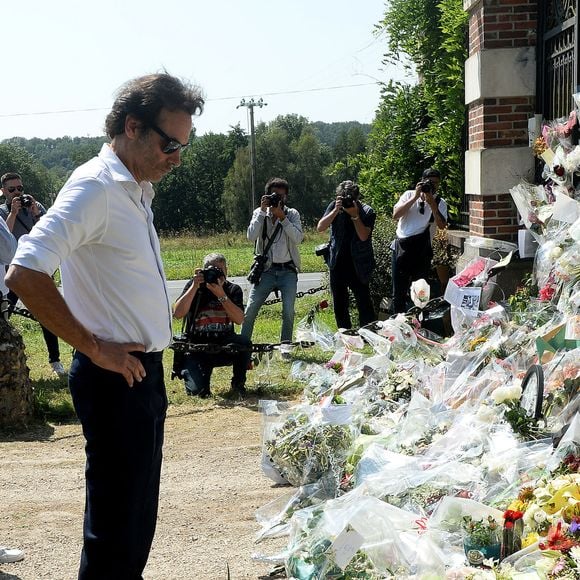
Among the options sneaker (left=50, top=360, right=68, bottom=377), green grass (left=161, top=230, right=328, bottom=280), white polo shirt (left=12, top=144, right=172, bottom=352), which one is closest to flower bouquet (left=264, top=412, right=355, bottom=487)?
white polo shirt (left=12, top=144, right=172, bottom=352)

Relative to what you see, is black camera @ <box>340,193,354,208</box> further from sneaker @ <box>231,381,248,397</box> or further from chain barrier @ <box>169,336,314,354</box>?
sneaker @ <box>231,381,248,397</box>

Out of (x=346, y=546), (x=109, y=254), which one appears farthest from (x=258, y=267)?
(x=109, y=254)

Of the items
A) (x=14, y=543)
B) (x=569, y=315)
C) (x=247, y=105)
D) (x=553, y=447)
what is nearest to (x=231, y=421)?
(x=14, y=543)

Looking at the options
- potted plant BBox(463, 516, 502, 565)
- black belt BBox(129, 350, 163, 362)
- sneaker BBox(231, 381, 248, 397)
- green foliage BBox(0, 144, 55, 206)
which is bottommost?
sneaker BBox(231, 381, 248, 397)

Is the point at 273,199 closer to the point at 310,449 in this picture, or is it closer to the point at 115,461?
the point at 310,449

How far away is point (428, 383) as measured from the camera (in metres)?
5.34

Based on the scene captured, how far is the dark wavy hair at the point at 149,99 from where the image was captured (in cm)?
307

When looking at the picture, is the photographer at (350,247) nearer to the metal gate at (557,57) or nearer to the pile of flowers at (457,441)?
the metal gate at (557,57)

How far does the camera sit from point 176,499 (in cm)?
Answer: 533

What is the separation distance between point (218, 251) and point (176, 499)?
26042mm

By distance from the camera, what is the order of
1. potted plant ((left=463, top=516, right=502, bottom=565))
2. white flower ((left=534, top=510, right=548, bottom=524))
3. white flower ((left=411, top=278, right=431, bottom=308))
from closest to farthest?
white flower ((left=534, top=510, right=548, bottom=524)), potted plant ((left=463, top=516, right=502, bottom=565)), white flower ((left=411, top=278, right=431, bottom=308))

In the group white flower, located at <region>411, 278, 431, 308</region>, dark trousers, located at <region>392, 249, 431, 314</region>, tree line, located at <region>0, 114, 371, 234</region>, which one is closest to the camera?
white flower, located at <region>411, 278, 431, 308</region>

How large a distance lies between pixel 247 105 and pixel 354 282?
44031mm

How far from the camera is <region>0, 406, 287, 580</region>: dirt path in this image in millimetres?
4371
